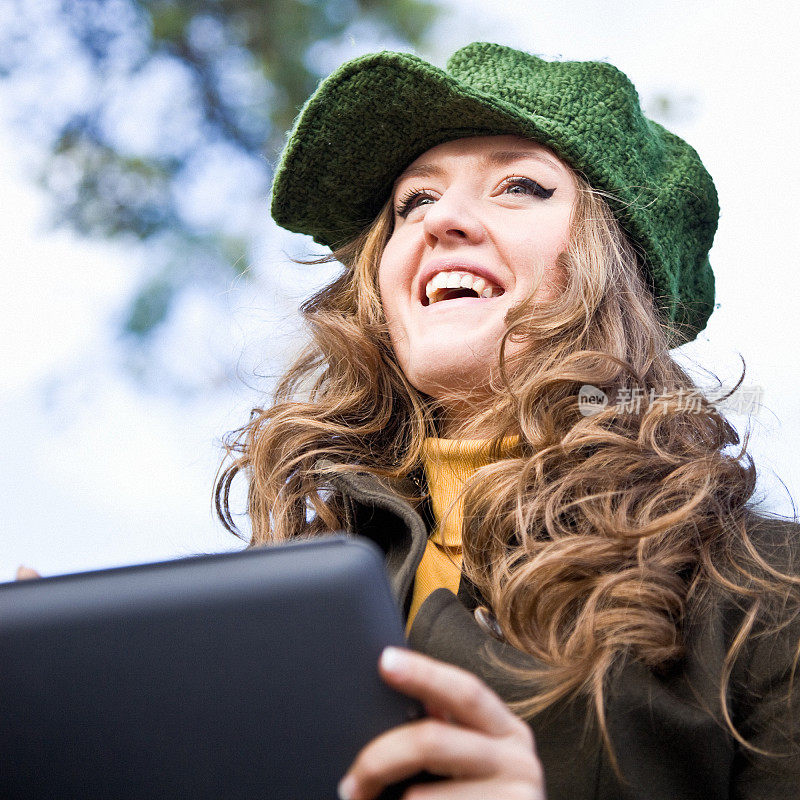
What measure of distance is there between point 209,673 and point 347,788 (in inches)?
5.1

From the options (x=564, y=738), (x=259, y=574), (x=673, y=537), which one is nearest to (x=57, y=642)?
(x=259, y=574)

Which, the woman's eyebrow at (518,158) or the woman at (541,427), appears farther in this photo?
the woman's eyebrow at (518,158)

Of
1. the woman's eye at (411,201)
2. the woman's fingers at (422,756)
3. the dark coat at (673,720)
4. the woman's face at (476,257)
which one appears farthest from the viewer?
the woman's eye at (411,201)

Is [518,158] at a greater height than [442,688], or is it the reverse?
[518,158]

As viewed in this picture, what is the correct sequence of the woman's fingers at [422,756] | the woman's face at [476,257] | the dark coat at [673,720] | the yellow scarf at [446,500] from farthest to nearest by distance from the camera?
1. the woman's face at [476,257]
2. the yellow scarf at [446,500]
3. the dark coat at [673,720]
4. the woman's fingers at [422,756]

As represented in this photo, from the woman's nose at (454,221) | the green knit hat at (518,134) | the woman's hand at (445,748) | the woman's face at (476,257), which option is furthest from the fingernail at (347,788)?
the green knit hat at (518,134)

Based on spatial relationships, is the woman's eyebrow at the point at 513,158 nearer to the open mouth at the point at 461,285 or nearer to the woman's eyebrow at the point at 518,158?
the woman's eyebrow at the point at 518,158

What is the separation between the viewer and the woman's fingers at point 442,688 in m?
0.59

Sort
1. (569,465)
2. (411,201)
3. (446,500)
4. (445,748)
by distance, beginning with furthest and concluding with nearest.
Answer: (411,201) → (446,500) → (569,465) → (445,748)

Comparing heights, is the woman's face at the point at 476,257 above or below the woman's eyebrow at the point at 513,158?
below

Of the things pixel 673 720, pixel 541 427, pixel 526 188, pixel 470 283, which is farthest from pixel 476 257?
pixel 673 720

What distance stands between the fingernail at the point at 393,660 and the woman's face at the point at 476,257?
76 cm

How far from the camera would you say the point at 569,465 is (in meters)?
1.19

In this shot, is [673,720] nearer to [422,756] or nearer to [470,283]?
[422,756]
